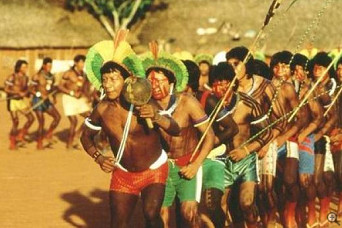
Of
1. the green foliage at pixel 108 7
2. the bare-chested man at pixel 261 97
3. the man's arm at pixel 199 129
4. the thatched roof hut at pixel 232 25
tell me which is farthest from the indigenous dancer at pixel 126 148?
the green foliage at pixel 108 7

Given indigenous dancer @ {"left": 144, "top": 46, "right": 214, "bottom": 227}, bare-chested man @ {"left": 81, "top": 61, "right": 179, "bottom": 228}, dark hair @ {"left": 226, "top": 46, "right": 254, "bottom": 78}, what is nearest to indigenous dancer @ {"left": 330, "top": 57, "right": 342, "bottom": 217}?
dark hair @ {"left": 226, "top": 46, "right": 254, "bottom": 78}

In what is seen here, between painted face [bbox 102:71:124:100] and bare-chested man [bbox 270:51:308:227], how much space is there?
2.65m

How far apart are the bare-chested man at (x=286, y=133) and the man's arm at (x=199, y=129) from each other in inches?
69.7

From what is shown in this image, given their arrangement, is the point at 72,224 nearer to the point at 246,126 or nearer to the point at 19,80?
the point at 246,126

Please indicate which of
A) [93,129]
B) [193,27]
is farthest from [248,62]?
[193,27]

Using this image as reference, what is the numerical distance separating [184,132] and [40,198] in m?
5.06

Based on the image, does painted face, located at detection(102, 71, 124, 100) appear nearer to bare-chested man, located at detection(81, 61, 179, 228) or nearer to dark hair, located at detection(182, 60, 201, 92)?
bare-chested man, located at detection(81, 61, 179, 228)

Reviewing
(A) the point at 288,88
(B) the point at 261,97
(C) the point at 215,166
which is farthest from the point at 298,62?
(C) the point at 215,166

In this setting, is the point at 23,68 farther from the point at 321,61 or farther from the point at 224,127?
the point at 224,127

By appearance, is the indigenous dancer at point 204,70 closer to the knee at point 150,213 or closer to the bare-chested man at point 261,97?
the bare-chested man at point 261,97

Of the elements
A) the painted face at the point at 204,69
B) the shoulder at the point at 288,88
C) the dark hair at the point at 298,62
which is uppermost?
the dark hair at the point at 298,62

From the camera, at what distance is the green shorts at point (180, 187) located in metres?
8.59

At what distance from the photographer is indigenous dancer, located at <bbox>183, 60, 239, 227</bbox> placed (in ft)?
29.2

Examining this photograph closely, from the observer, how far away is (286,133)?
10.5 m
